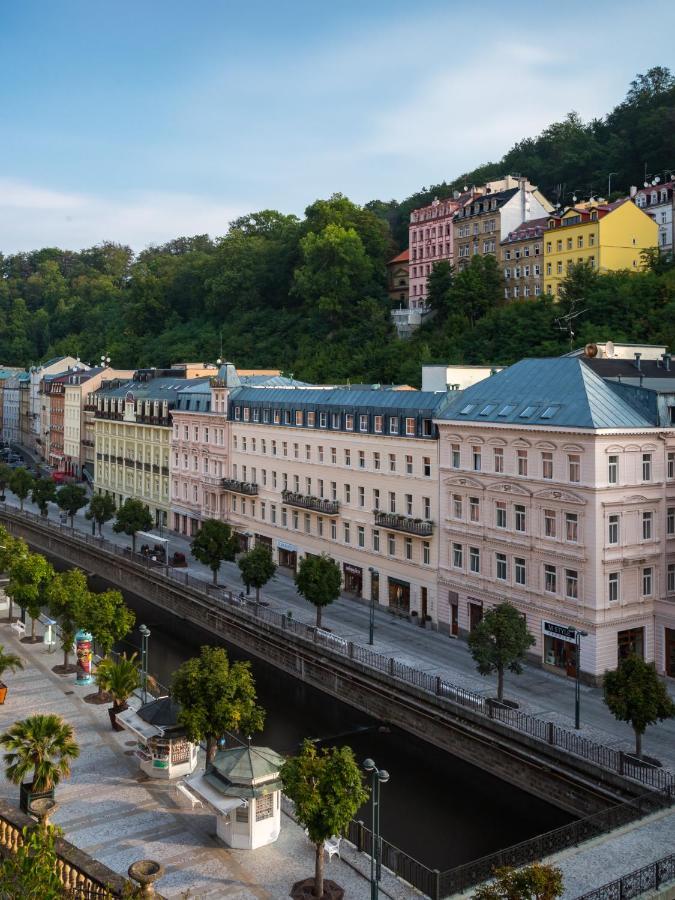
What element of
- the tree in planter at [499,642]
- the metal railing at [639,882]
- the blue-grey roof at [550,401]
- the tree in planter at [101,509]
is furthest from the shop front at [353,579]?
the metal railing at [639,882]

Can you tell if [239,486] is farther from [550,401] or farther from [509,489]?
[550,401]

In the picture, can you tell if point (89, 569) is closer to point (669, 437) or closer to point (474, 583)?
point (474, 583)

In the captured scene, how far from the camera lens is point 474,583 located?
134 feet

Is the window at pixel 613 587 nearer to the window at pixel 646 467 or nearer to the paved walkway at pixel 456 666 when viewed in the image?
the paved walkway at pixel 456 666

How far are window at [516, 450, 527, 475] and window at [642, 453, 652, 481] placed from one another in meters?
4.77

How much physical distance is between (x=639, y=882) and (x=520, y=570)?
2015 centimetres

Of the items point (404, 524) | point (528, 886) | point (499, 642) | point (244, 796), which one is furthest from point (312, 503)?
point (528, 886)

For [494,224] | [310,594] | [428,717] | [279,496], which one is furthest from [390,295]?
[428,717]

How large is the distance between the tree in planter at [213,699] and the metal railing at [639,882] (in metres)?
10.5

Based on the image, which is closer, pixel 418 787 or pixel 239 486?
pixel 418 787

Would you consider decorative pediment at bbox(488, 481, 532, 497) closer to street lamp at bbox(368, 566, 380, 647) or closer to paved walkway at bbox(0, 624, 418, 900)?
street lamp at bbox(368, 566, 380, 647)

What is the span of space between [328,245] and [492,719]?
2765 inches

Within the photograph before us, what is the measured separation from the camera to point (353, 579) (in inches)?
1956

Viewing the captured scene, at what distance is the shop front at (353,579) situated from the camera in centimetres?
4919
